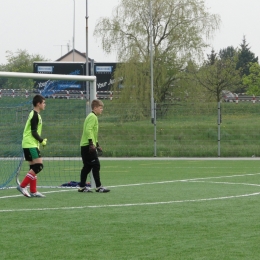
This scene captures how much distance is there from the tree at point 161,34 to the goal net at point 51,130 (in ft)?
79.3

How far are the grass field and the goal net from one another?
224 cm

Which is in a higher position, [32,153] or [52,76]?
[52,76]

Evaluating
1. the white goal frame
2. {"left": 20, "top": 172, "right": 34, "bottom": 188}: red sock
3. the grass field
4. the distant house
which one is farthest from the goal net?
the distant house

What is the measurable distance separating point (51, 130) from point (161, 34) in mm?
26012

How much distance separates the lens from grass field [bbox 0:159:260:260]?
6.92 meters

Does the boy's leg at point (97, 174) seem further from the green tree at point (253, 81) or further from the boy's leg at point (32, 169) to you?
the green tree at point (253, 81)

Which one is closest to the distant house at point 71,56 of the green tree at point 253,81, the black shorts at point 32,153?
the green tree at point 253,81

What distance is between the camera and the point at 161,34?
150ft

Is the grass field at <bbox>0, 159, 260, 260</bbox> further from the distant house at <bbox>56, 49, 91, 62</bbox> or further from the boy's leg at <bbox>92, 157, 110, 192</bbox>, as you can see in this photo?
the distant house at <bbox>56, 49, 91, 62</bbox>

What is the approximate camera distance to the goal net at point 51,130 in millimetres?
15246

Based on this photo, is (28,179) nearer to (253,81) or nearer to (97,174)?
(97,174)

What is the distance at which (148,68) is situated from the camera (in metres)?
44.4

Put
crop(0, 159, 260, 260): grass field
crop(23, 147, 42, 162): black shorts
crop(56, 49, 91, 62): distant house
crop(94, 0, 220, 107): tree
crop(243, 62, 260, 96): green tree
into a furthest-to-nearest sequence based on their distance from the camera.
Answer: crop(56, 49, 91, 62): distant house
crop(243, 62, 260, 96): green tree
crop(94, 0, 220, 107): tree
crop(23, 147, 42, 162): black shorts
crop(0, 159, 260, 260): grass field

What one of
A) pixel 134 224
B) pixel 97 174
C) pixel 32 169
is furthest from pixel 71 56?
pixel 134 224
